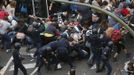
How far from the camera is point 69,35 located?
15227 millimetres

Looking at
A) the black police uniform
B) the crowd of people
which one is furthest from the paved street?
the black police uniform

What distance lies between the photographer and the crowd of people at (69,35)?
14.1 meters

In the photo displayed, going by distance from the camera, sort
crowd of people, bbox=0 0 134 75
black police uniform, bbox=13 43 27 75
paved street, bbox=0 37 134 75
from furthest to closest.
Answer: paved street, bbox=0 37 134 75, crowd of people, bbox=0 0 134 75, black police uniform, bbox=13 43 27 75

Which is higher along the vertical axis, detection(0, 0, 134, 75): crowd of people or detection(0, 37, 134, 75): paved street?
detection(0, 0, 134, 75): crowd of people

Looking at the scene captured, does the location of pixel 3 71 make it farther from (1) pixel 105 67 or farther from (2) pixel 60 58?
(1) pixel 105 67

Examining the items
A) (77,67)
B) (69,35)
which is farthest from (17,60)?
(69,35)

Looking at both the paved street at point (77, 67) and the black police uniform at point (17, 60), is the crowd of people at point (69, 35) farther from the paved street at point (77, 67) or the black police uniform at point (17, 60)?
the paved street at point (77, 67)

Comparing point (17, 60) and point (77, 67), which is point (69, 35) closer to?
point (77, 67)

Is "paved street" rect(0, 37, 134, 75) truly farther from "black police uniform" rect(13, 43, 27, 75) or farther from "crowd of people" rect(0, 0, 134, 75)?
"black police uniform" rect(13, 43, 27, 75)

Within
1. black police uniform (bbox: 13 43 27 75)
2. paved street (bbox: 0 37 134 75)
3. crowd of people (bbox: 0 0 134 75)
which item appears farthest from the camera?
paved street (bbox: 0 37 134 75)

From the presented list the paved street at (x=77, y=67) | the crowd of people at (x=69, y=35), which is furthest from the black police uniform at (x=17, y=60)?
the paved street at (x=77, y=67)

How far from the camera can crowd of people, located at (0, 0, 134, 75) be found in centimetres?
1408

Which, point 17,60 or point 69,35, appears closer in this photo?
point 17,60

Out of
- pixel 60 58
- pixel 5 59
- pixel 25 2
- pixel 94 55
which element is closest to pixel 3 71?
pixel 5 59
